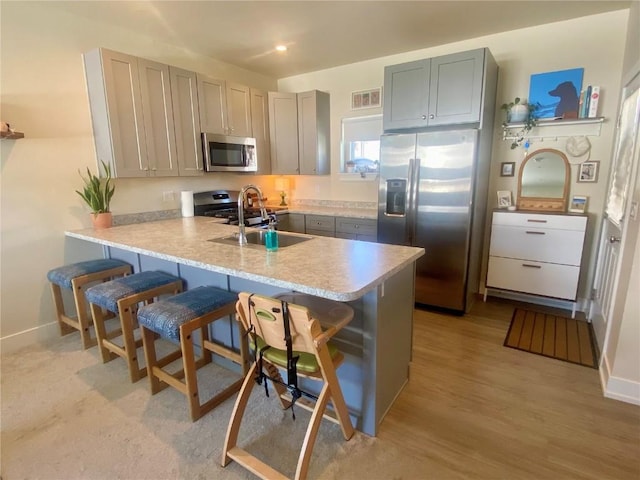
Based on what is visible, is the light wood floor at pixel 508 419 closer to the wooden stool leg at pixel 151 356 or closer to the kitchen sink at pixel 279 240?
the kitchen sink at pixel 279 240

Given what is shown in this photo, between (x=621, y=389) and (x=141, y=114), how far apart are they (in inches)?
159

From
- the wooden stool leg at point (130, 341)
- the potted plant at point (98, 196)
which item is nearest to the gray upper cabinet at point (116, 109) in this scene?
the potted plant at point (98, 196)

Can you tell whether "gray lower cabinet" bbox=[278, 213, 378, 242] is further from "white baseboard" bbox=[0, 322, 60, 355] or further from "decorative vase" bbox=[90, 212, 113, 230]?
"white baseboard" bbox=[0, 322, 60, 355]

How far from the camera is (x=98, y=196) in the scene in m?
2.79

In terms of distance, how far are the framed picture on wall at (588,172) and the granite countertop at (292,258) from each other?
2.25 m

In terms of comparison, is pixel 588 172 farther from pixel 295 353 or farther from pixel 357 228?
pixel 295 353

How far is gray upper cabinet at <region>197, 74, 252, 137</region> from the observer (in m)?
3.44

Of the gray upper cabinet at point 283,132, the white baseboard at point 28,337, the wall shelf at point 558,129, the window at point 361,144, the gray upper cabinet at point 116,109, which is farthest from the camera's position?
the gray upper cabinet at point 283,132

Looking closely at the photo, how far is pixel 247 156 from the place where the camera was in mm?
3953

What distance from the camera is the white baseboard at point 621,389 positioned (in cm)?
195

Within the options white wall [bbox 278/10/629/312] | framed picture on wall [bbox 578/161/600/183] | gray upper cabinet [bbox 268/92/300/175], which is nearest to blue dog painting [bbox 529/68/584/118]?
white wall [bbox 278/10/629/312]

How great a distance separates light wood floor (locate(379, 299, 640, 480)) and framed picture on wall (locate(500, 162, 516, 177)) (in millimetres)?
1762

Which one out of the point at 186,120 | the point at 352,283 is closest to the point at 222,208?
the point at 186,120

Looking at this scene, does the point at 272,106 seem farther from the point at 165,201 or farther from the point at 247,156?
the point at 165,201
